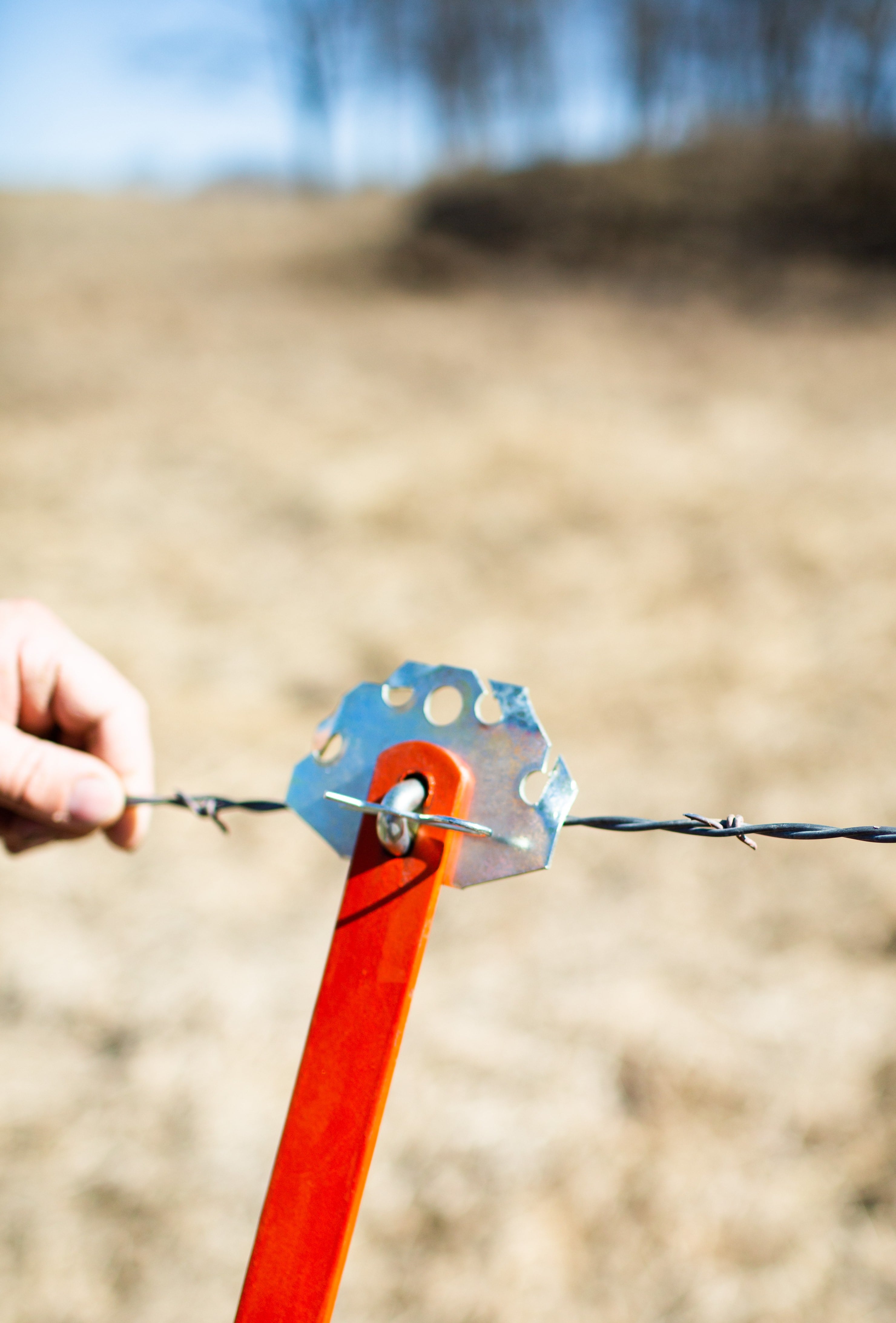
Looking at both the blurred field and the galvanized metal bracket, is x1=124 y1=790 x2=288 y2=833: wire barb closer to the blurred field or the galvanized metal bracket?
the galvanized metal bracket

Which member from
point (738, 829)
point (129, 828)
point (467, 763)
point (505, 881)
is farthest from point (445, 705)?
point (467, 763)

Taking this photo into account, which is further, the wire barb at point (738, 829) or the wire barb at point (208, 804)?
the wire barb at point (208, 804)

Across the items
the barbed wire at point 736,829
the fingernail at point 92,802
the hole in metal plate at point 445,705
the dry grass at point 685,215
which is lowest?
the fingernail at point 92,802

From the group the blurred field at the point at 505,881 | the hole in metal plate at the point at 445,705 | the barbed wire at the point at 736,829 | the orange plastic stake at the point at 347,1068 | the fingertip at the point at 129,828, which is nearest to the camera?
the orange plastic stake at the point at 347,1068

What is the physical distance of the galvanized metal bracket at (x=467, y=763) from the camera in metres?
0.95

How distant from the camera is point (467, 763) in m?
0.98

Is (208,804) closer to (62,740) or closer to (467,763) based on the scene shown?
(62,740)

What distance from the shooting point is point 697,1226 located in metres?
2.29

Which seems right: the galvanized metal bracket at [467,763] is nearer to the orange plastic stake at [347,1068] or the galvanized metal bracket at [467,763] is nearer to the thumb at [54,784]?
the orange plastic stake at [347,1068]

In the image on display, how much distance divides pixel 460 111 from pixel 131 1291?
2497 centimetres

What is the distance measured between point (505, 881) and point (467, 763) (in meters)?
2.87

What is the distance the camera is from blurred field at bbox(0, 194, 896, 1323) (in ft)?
7.51

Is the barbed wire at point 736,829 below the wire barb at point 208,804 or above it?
above

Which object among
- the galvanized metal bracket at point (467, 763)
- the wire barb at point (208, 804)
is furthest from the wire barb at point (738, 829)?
the wire barb at point (208, 804)
